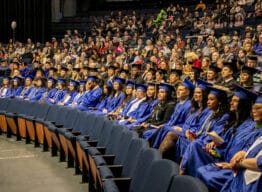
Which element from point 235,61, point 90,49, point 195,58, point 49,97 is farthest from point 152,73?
point 90,49

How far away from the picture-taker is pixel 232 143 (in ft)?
11.4

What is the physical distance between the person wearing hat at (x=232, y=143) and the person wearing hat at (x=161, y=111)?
1718 millimetres

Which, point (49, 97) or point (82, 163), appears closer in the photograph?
point (82, 163)

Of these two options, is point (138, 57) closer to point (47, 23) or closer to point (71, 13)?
point (47, 23)

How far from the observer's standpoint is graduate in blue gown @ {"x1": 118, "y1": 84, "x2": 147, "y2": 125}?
20.6 feet

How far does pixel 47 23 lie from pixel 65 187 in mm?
14776

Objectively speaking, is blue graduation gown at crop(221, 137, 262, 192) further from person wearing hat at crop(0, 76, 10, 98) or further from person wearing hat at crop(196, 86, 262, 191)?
person wearing hat at crop(0, 76, 10, 98)

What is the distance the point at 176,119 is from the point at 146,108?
101cm

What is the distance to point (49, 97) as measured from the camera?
9492 mm

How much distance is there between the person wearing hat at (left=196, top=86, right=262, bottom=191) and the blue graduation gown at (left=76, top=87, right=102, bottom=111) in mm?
4490

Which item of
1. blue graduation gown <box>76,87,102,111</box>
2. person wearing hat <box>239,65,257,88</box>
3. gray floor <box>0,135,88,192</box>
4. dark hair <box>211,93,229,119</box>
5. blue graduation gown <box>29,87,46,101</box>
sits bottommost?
gray floor <box>0,135,88,192</box>

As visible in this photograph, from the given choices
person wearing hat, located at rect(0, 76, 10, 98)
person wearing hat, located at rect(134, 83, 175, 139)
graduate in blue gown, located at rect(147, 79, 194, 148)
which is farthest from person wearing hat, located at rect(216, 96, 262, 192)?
person wearing hat, located at rect(0, 76, 10, 98)

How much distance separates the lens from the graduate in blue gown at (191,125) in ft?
14.8

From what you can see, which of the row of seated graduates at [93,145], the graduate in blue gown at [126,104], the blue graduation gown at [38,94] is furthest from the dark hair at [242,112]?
the blue graduation gown at [38,94]
